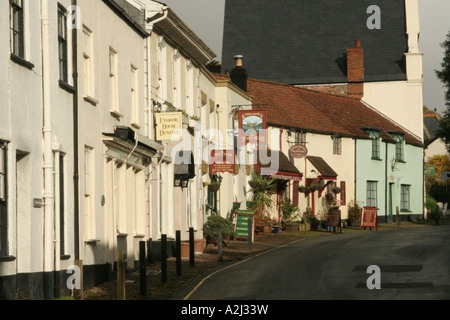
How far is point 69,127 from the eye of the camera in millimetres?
19234

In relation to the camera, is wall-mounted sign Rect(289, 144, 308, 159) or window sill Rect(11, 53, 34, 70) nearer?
window sill Rect(11, 53, 34, 70)

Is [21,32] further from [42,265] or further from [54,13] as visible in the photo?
[42,265]

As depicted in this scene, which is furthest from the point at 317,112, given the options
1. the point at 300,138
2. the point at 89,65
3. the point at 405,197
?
the point at 89,65

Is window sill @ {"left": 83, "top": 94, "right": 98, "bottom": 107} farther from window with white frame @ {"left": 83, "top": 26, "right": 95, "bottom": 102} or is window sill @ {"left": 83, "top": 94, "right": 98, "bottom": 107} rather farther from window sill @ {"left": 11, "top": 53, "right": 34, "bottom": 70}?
window sill @ {"left": 11, "top": 53, "right": 34, "bottom": 70}

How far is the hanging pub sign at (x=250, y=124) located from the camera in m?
40.7

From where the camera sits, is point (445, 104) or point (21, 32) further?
point (445, 104)

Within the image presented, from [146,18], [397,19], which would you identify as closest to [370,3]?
[397,19]

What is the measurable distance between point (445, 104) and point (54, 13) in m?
44.8

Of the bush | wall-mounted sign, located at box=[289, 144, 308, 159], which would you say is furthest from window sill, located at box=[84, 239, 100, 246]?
wall-mounted sign, located at box=[289, 144, 308, 159]

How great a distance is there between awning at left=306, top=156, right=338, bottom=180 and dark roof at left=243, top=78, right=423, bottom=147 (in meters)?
1.59

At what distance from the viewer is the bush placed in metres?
34.7

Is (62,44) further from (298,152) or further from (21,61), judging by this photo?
(298,152)

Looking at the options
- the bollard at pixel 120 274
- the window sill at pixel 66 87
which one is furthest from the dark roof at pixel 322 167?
the bollard at pixel 120 274

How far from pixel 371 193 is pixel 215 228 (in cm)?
2434
